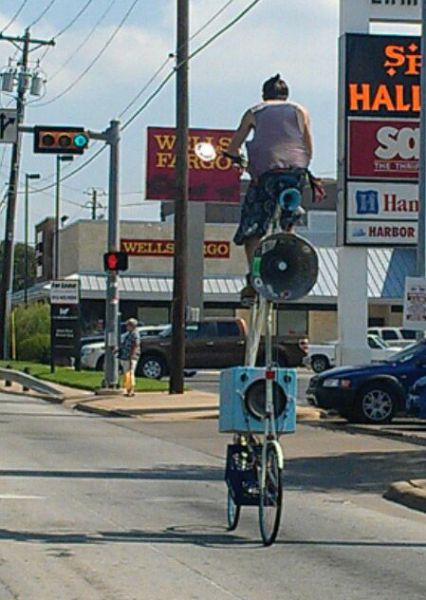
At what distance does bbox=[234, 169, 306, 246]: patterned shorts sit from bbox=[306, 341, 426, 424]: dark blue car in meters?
12.5

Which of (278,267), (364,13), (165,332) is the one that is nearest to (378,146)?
(364,13)

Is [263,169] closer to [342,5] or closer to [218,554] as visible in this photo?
[218,554]

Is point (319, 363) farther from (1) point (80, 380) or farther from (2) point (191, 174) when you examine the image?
(1) point (80, 380)

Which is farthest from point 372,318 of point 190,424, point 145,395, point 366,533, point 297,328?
point 366,533

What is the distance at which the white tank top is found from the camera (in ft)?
34.4

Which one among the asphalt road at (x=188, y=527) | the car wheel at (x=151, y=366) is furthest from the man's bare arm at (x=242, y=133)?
the car wheel at (x=151, y=366)

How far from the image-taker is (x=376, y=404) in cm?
2300

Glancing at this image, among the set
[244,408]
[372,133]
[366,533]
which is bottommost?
[366,533]

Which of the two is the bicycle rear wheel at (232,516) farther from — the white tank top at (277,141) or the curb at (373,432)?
the curb at (373,432)

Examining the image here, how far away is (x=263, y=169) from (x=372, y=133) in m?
16.6

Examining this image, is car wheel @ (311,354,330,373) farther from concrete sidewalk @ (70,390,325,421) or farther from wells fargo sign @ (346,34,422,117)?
wells fargo sign @ (346,34,422,117)

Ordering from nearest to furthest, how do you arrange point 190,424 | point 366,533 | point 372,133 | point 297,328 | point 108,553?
point 108,553 → point 366,533 → point 190,424 → point 372,133 → point 297,328

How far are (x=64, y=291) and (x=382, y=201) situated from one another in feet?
43.3

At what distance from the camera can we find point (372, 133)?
26.7m
